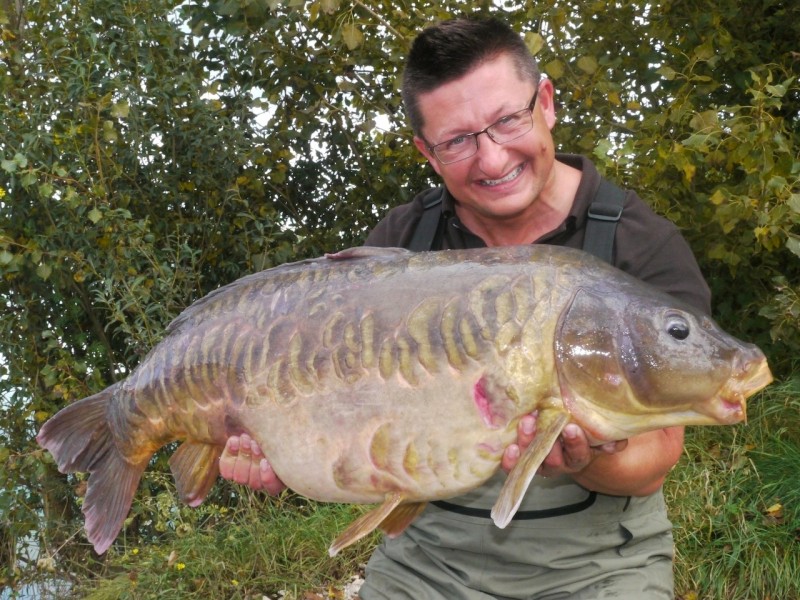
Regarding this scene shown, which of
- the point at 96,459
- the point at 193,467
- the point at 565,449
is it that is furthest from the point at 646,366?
the point at 96,459

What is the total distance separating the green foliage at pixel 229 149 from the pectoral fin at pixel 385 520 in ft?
5.25

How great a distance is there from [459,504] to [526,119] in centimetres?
85

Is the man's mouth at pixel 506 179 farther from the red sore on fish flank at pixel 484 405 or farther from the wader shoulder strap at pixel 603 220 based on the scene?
the red sore on fish flank at pixel 484 405

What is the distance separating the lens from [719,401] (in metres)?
1.58

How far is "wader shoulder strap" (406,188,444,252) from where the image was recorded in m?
2.28

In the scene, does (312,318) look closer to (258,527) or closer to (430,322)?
Answer: (430,322)

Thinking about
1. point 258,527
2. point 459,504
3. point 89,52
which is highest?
point 89,52

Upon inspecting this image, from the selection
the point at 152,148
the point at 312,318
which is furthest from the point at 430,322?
the point at 152,148

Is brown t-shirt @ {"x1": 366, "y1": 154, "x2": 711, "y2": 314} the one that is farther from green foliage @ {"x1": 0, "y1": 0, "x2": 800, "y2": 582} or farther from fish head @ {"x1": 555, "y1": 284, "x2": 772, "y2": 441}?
green foliage @ {"x1": 0, "y1": 0, "x2": 800, "y2": 582}

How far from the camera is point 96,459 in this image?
2.06 metres

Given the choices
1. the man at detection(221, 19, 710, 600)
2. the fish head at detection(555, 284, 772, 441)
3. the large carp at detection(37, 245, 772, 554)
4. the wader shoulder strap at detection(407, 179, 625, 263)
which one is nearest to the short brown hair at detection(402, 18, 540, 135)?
the man at detection(221, 19, 710, 600)

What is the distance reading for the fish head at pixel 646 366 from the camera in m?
1.57

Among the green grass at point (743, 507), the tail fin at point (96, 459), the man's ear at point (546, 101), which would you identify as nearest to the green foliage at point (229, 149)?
the green grass at point (743, 507)

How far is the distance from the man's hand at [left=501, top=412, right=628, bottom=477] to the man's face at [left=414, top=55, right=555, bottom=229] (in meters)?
0.60
